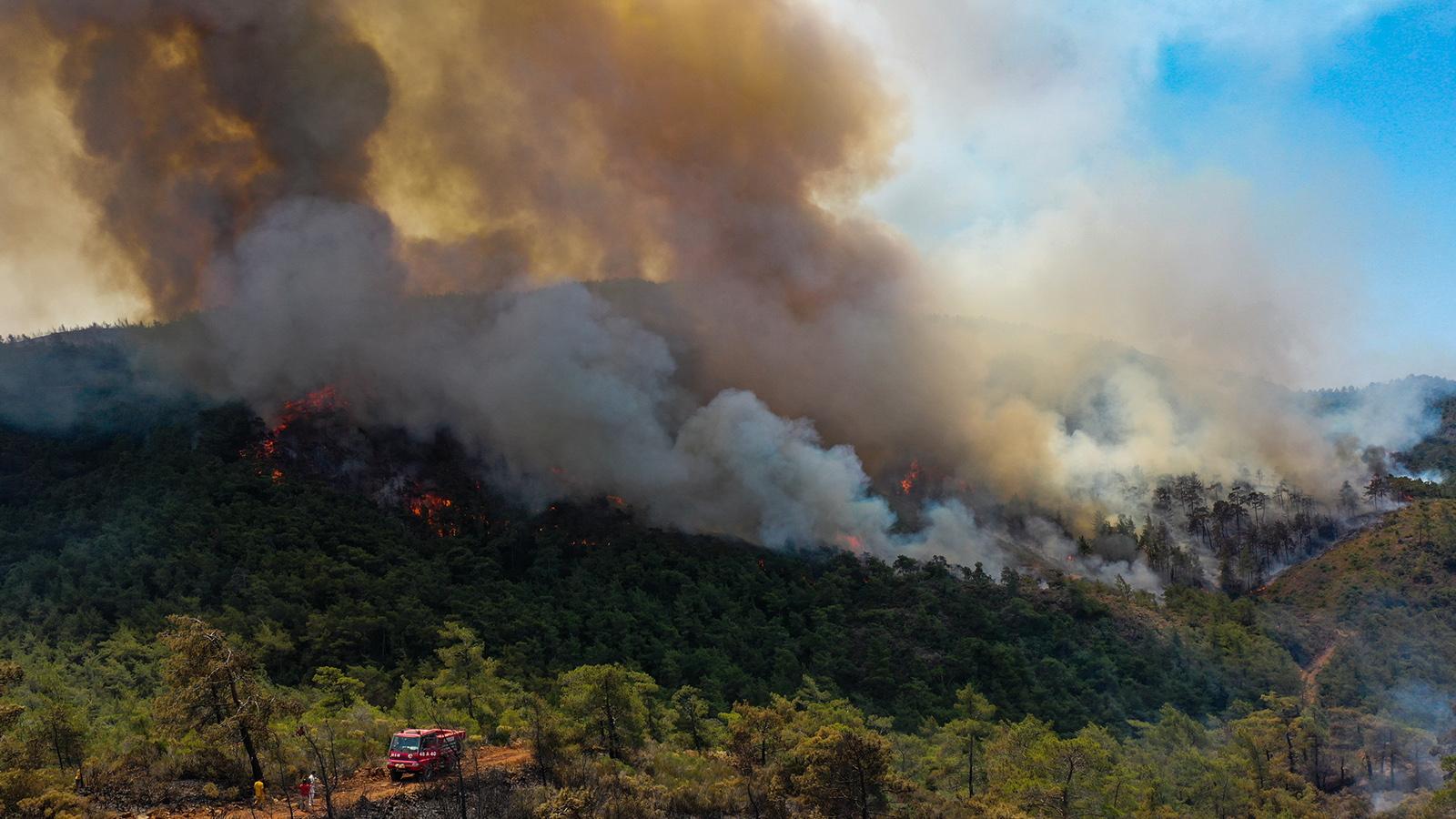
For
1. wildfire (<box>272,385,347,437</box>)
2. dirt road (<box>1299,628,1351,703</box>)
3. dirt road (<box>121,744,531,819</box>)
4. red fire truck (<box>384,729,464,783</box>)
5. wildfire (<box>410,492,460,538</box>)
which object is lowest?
dirt road (<box>1299,628,1351,703</box>)

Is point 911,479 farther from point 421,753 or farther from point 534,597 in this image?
point 421,753

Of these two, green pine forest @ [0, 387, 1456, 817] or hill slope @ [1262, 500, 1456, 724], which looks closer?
green pine forest @ [0, 387, 1456, 817]

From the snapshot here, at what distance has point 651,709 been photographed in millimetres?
56188

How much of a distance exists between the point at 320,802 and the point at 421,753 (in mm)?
3746

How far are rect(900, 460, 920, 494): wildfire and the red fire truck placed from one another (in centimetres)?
9631

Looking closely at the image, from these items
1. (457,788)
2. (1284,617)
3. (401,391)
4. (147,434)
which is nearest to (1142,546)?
(1284,617)

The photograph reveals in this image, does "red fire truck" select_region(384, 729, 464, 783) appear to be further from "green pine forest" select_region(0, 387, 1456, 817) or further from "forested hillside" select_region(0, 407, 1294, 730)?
"forested hillside" select_region(0, 407, 1294, 730)

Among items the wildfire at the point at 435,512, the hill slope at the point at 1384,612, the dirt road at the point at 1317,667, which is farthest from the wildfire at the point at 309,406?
the hill slope at the point at 1384,612

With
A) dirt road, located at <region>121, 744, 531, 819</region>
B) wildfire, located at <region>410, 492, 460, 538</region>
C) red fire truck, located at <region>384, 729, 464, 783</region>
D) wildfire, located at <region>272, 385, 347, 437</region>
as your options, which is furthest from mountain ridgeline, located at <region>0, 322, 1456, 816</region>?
red fire truck, located at <region>384, 729, 464, 783</region>

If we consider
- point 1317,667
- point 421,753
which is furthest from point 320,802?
point 1317,667

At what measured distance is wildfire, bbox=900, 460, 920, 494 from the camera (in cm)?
12556

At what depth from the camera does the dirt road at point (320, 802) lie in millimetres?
30672

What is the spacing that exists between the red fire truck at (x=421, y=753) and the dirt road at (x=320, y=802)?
551 mm

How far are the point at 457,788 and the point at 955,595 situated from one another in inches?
2703
